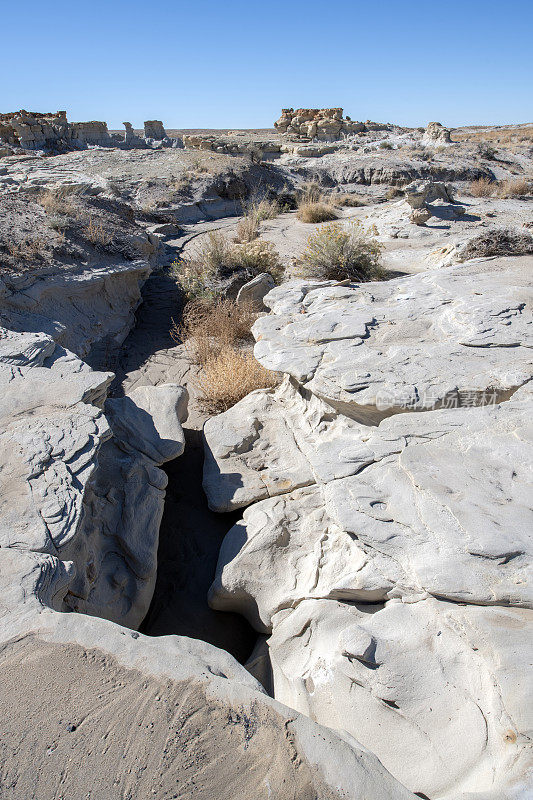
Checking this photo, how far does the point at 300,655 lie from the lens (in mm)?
2234

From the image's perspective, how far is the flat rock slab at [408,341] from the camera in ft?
9.61

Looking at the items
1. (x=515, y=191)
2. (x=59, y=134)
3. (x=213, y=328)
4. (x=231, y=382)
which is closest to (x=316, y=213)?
(x=515, y=191)

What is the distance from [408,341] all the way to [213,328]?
10.2ft

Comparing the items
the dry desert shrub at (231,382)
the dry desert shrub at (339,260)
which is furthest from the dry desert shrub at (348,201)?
the dry desert shrub at (231,382)

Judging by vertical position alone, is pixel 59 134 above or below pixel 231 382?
above

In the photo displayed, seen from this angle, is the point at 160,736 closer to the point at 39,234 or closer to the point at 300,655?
the point at 300,655

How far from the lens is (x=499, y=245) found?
5.48 m

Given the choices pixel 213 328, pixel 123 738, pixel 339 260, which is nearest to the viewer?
pixel 123 738

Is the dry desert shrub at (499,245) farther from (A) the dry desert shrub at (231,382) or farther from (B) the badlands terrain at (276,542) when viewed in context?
(A) the dry desert shrub at (231,382)

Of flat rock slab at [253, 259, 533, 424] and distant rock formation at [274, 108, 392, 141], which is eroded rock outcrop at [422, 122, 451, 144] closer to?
distant rock formation at [274, 108, 392, 141]

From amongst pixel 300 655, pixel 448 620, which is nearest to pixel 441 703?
pixel 448 620

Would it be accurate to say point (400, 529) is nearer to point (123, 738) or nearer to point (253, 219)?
point (123, 738)

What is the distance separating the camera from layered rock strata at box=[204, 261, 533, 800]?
171cm

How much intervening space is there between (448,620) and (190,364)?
4.36 m
